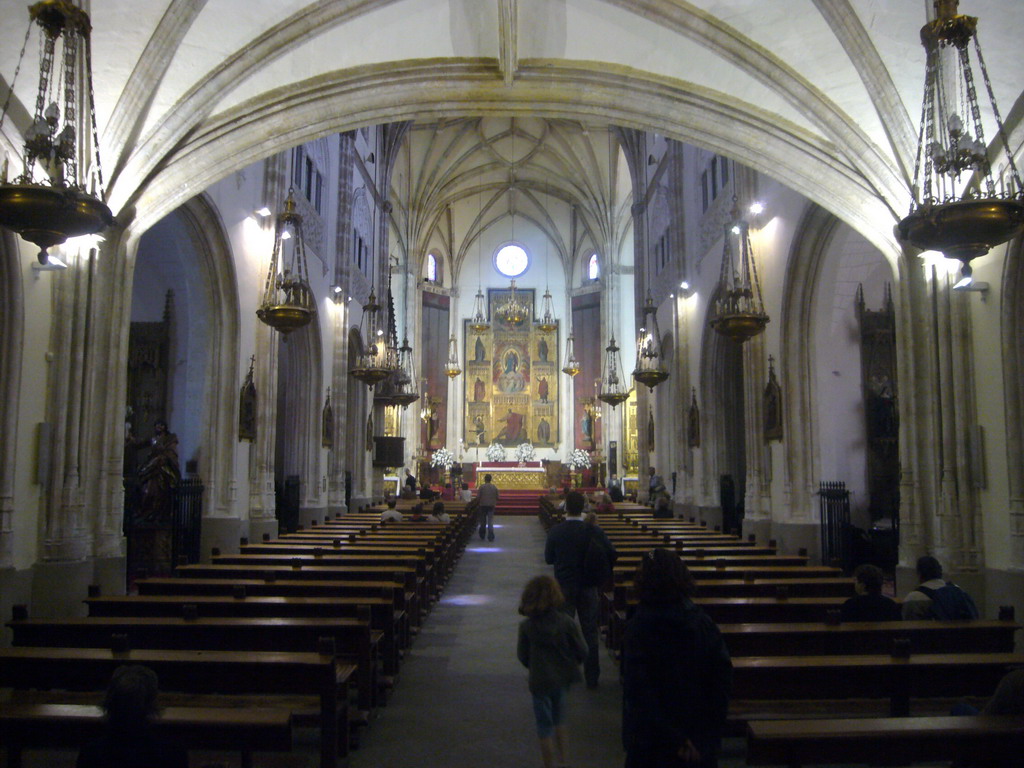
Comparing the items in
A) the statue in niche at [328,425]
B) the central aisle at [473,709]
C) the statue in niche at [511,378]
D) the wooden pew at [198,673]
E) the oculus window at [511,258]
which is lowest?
the central aisle at [473,709]

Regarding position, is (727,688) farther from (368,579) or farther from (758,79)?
(758,79)

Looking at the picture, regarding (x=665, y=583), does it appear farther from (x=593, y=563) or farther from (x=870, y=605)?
(x=593, y=563)

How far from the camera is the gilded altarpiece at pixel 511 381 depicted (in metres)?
38.4

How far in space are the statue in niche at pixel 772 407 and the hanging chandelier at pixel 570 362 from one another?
67.3ft

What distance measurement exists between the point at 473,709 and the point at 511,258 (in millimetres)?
34873

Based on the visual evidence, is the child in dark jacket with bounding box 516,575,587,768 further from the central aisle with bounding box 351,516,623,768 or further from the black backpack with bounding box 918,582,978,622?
the black backpack with bounding box 918,582,978,622

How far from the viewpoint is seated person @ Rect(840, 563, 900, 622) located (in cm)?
584

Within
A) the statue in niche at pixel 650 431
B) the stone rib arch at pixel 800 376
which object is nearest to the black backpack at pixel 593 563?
the stone rib arch at pixel 800 376

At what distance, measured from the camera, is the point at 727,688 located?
134 inches

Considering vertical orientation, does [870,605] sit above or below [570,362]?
below

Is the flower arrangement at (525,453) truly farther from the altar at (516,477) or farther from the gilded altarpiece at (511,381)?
the gilded altarpiece at (511,381)

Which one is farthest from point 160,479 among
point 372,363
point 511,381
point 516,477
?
point 511,381

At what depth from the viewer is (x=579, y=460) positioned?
34.3 m

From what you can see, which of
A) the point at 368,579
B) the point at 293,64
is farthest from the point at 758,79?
the point at 368,579
